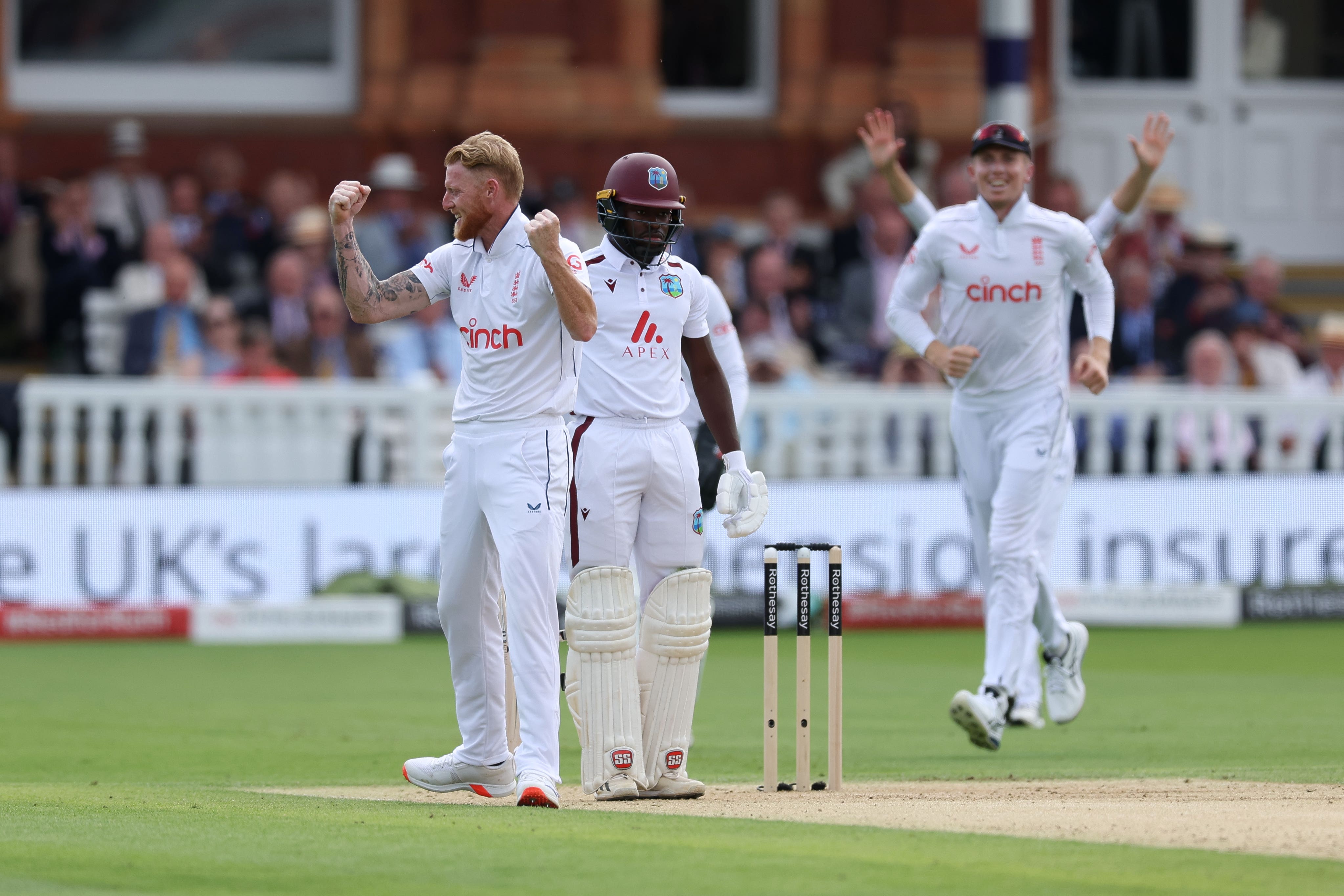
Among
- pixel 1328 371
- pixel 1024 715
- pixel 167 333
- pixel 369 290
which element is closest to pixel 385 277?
pixel 167 333

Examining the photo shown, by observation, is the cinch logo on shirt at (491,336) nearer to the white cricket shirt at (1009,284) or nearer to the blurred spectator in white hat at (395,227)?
the white cricket shirt at (1009,284)

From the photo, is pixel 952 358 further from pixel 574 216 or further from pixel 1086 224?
pixel 574 216

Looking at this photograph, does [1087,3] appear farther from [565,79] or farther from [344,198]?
[344,198]

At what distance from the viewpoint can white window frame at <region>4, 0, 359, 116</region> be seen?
20.9m

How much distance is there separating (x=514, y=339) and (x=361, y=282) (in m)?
0.56

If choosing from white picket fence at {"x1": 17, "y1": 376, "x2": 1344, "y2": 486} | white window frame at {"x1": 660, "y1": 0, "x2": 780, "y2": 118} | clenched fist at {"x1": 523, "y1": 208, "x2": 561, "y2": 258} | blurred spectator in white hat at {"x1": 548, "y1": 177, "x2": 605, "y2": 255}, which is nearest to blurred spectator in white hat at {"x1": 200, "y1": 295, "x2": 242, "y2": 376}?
white picket fence at {"x1": 17, "y1": 376, "x2": 1344, "y2": 486}

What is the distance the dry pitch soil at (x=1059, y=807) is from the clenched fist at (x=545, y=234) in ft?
5.88

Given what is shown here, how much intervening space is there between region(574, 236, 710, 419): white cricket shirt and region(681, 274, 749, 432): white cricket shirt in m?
1.74

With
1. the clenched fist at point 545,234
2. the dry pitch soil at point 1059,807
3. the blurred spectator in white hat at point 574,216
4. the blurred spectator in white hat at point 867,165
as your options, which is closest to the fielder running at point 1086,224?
the dry pitch soil at point 1059,807

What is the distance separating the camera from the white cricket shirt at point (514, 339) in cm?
752

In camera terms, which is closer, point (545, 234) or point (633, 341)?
point (545, 234)

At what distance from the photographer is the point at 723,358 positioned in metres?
9.87

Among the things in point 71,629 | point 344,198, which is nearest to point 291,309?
point 71,629

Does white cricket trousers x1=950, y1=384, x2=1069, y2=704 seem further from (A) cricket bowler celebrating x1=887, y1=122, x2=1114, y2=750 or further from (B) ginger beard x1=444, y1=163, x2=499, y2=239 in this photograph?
(B) ginger beard x1=444, y1=163, x2=499, y2=239
